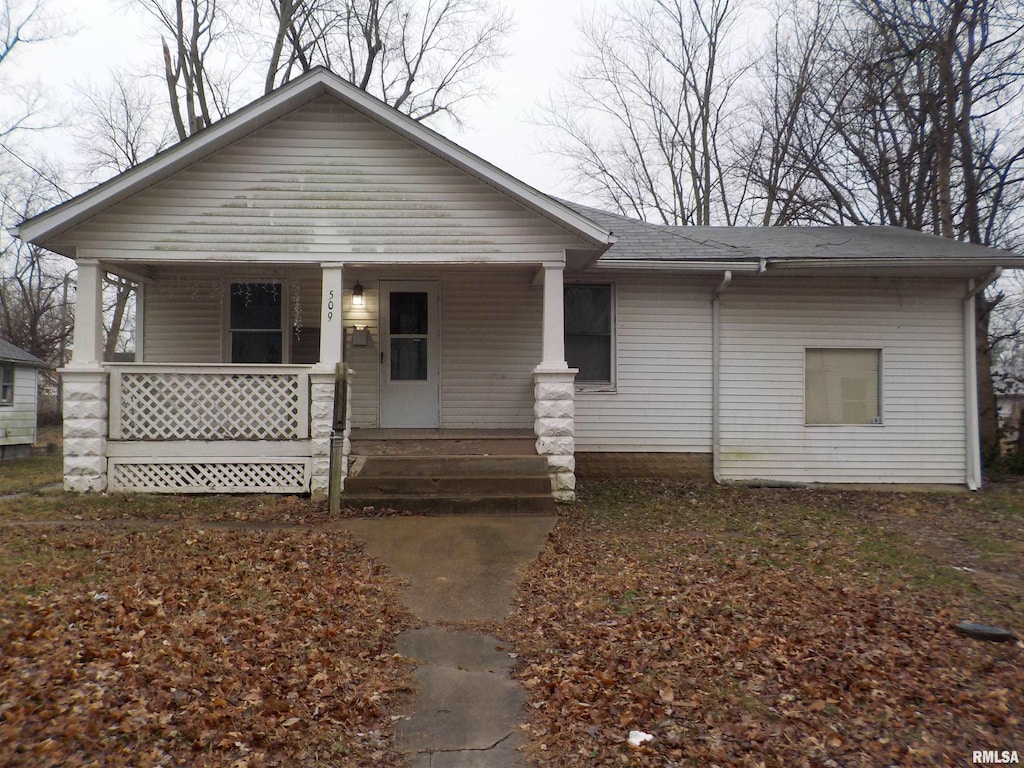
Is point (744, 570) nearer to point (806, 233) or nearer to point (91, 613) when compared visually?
point (91, 613)

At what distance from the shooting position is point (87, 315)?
27.9 ft

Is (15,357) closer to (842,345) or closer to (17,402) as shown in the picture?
(17,402)

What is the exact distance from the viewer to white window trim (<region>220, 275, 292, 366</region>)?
33.9ft

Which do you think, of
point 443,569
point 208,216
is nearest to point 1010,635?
point 443,569

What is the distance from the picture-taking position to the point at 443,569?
6.14 meters

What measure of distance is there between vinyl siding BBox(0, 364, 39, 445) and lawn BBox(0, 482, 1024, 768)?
11.7 meters

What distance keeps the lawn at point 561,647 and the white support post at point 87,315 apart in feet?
6.53

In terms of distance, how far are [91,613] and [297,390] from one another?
4328mm

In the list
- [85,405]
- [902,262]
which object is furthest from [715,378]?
[85,405]

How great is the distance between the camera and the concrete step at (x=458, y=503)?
7.89m

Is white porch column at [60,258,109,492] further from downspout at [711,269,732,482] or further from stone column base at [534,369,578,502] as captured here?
downspout at [711,269,732,482]

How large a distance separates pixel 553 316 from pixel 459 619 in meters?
4.59

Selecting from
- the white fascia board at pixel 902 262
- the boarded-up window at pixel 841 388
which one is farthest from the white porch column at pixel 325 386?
the boarded-up window at pixel 841 388

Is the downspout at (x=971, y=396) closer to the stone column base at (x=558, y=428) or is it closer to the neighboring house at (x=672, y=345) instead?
the neighboring house at (x=672, y=345)
